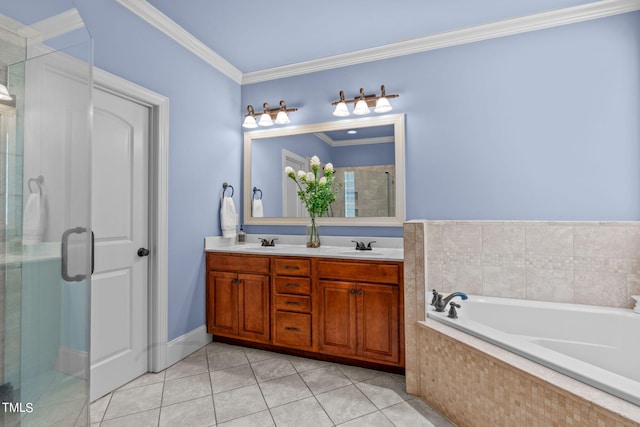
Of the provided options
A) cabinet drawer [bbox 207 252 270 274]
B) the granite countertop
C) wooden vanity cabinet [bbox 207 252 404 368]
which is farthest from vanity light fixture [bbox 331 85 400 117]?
cabinet drawer [bbox 207 252 270 274]

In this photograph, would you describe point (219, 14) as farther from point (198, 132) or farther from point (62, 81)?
point (62, 81)

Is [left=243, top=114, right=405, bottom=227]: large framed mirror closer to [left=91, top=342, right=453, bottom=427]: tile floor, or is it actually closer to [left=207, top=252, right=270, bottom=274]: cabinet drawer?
[left=207, top=252, right=270, bottom=274]: cabinet drawer

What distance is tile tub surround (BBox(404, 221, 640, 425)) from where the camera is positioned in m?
1.97

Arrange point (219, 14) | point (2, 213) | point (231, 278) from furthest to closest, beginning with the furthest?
1. point (231, 278)
2. point (219, 14)
3. point (2, 213)

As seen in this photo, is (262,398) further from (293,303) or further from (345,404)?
(293,303)

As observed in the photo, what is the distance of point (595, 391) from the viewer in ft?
3.72

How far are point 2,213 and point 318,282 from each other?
1781 millimetres

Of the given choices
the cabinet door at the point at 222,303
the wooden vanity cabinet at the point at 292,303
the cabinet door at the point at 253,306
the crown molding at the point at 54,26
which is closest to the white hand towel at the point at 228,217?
the cabinet door at the point at 222,303

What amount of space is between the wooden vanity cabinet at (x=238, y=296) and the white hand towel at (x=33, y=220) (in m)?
1.54

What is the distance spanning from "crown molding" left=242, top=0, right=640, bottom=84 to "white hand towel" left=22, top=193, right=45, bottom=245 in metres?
2.43

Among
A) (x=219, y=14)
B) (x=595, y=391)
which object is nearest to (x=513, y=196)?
(x=595, y=391)

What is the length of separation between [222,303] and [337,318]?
1025mm

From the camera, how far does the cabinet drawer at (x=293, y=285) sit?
2.45m

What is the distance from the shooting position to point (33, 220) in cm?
113
